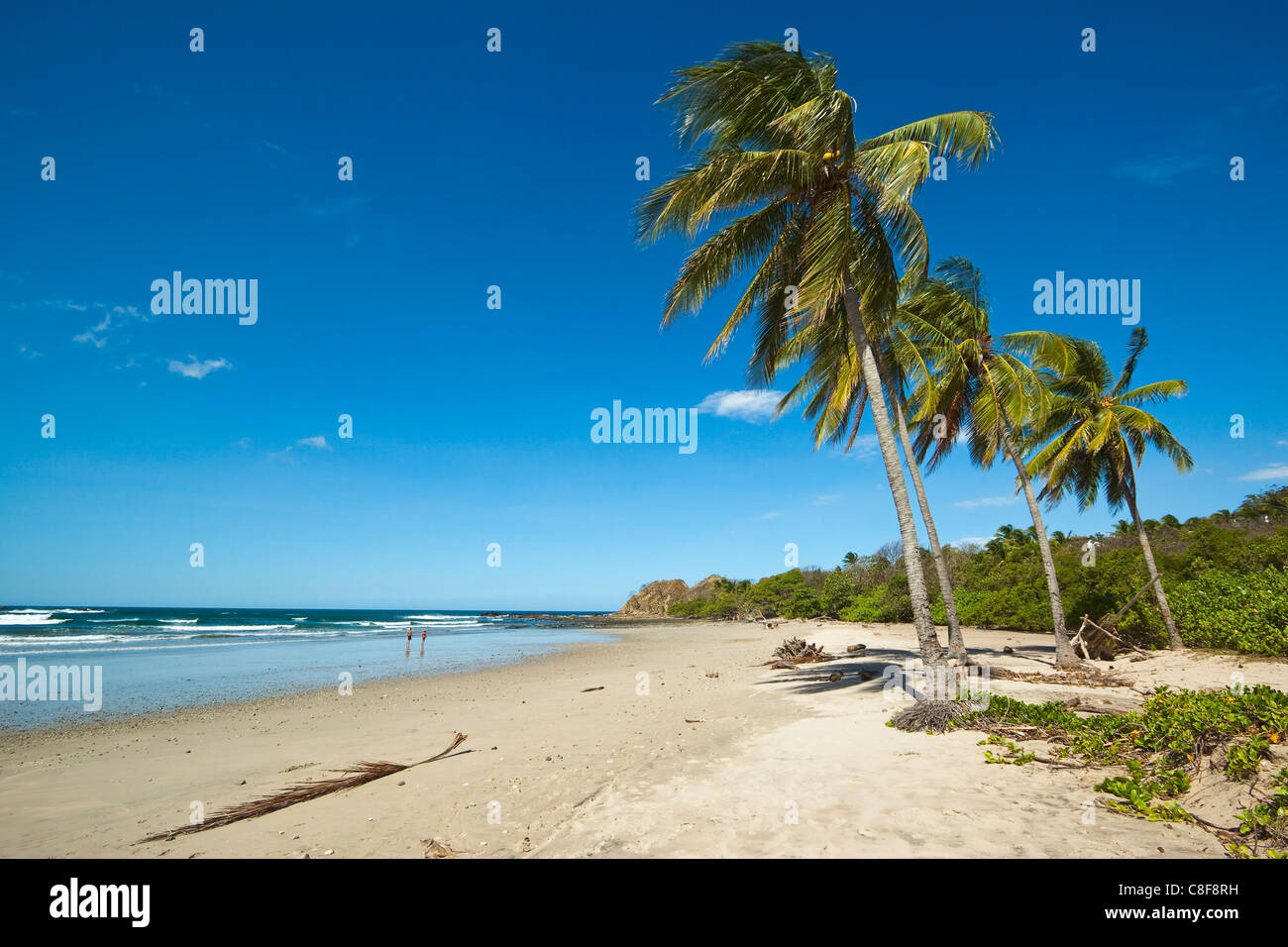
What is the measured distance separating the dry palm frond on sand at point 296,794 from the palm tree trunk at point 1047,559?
13.9m

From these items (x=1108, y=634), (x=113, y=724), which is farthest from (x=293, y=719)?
(x=1108, y=634)

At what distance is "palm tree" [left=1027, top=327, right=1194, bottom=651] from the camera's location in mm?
15961

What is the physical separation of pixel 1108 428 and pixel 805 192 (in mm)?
11714

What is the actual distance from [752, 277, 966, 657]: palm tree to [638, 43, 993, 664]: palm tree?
146 cm

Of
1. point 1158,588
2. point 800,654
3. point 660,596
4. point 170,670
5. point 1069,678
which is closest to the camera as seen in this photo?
point 1069,678

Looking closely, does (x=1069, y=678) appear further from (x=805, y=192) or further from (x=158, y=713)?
(x=158, y=713)

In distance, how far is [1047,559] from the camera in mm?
13422

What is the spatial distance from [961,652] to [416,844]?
1171cm

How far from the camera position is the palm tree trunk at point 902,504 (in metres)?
9.22

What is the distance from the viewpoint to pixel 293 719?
1077 cm

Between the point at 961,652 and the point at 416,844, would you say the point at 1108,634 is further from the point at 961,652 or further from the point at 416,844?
the point at 416,844

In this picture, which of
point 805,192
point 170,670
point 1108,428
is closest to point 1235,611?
point 1108,428
